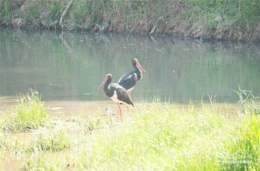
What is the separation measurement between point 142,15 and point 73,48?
594cm

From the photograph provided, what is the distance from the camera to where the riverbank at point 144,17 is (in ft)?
79.4

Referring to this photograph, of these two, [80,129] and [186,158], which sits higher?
[186,158]

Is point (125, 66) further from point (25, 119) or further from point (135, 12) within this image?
point (135, 12)

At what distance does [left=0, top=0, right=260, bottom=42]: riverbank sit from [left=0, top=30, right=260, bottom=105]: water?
1.01 metres

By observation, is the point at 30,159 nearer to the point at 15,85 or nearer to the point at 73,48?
the point at 15,85

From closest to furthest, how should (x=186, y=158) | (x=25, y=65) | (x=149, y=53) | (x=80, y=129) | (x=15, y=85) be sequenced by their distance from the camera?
(x=186, y=158) → (x=80, y=129) → (x=15, y=85) → (x=25, y=65) → (x=149, y=53)

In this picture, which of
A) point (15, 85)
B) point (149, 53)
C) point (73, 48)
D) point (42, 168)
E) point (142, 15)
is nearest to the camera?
point (42, 168)

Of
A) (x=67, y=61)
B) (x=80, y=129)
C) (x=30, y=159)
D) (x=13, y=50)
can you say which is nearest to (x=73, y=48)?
(x=13, y=50)

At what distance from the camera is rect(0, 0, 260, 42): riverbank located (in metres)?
24.2

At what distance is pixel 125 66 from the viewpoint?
18109mm

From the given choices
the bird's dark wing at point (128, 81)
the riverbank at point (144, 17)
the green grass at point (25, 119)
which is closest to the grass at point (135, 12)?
the riverbank at point (144, 17)

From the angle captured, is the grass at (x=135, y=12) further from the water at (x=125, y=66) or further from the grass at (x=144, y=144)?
the grass at (x=144, y=144)

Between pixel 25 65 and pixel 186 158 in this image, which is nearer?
pixel 186 158

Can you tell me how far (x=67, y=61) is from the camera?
19438mm
